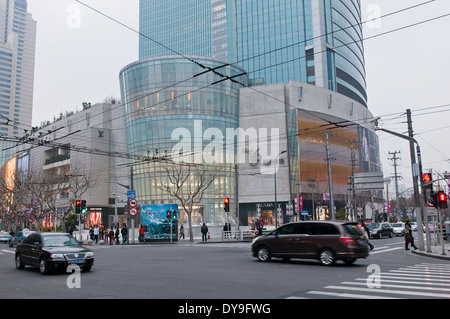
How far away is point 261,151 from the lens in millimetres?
66125

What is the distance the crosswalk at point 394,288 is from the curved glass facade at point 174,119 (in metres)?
48.2

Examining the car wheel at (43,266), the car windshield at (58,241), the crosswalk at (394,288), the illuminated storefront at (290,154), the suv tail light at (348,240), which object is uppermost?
the illuminated storefront at (290,154)

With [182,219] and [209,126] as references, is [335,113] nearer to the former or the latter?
[209,126]

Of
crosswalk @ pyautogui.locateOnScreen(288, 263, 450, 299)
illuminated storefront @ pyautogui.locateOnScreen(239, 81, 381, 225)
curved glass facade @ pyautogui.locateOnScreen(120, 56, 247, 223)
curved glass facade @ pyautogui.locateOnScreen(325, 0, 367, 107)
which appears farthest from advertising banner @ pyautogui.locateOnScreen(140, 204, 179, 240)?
curved glass facade @ pyautogui.locateOnScreen(325, 0, 367, 107)

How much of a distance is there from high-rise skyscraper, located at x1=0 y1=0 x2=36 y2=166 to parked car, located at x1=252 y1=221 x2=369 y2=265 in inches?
7492

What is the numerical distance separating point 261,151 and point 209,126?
10105 mm

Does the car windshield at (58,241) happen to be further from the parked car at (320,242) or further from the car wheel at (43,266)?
the parked car at (320,242)

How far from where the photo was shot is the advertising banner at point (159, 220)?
35625 mm

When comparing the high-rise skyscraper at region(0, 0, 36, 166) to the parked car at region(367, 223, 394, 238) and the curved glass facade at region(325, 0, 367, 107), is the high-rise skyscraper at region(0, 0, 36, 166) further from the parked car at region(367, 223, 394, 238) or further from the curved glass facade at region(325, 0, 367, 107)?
the parked car at region(367, 223, 394, 238)

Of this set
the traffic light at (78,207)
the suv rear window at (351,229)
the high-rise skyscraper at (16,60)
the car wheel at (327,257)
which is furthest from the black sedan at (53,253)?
the high-rise skyscraper at (16,60)

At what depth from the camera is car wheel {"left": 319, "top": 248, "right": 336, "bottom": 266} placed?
14.9 meters

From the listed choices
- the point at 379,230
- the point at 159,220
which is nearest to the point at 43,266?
the point at 159,220

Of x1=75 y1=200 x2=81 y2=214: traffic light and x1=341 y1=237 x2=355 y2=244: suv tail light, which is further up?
x1=75 y1=200 x2=81 y2=214: traffic light
